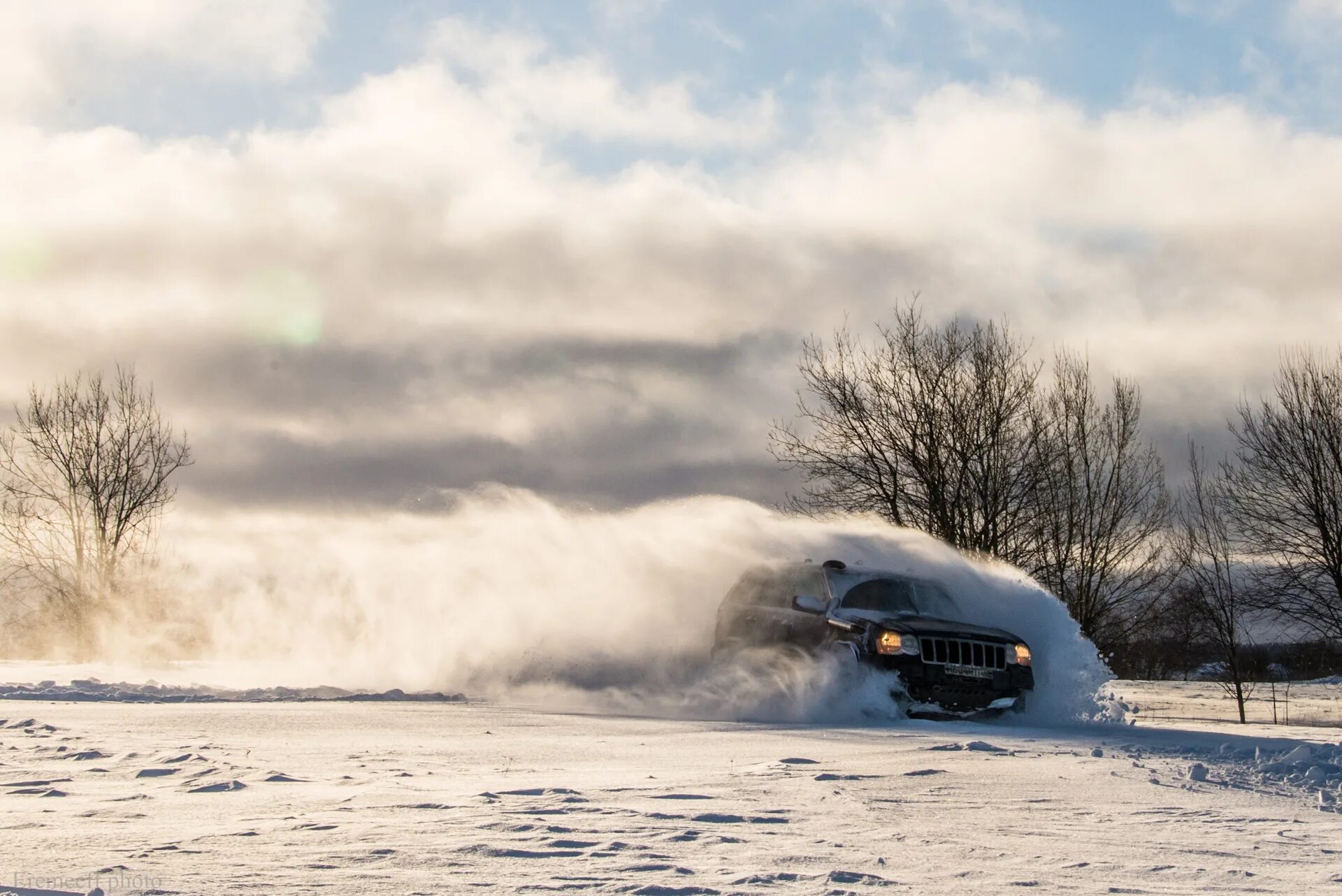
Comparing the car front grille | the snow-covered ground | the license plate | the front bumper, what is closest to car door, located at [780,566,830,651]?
Answer: the front bumper

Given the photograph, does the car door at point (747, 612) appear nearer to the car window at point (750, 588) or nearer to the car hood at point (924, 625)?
the car window at point (750, 588)

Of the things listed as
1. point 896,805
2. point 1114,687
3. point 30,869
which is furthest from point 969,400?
point 30,869

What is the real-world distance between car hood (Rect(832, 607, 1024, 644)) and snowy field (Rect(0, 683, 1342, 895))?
2.03 m

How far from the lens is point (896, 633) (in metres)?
11.9

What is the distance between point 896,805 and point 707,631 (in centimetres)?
988

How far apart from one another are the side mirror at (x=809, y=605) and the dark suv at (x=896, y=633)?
0.03ft

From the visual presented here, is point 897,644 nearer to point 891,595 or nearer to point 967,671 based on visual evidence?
point 967,671

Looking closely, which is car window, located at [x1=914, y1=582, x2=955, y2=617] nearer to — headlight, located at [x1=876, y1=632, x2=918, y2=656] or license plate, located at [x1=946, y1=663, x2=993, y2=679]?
license plate, located at [x1=946, y1=663, x2=993, y2=679]

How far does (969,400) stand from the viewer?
103ft

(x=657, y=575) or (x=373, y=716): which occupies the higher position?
(x=657, y=575)

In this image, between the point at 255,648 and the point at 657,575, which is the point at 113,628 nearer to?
the point at 255,648

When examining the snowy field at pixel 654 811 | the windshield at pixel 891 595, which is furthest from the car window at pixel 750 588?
the snowy field at pixel 654 811

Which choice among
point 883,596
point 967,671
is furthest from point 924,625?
point 883,596

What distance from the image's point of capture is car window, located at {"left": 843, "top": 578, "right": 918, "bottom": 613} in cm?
1291
